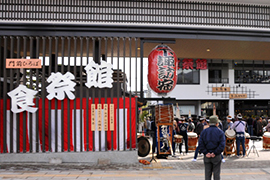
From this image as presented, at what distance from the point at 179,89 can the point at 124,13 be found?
15555mm

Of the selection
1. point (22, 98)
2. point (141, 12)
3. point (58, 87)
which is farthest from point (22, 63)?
point (141, 12)

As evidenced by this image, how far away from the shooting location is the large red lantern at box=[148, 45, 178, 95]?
32.7 ft

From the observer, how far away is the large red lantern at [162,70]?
32.7 ft

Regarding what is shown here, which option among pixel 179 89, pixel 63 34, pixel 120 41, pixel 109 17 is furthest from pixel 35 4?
pixel 179 89

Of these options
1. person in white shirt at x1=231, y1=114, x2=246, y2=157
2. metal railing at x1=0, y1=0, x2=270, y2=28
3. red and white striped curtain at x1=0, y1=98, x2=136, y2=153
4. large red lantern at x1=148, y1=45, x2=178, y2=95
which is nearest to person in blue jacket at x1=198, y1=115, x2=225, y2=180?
large red lantern at x1=148, y1=45, x2=178, y2=95

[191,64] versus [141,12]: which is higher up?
[141,12]

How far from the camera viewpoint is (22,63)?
9.93 m

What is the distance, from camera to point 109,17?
9961 mm

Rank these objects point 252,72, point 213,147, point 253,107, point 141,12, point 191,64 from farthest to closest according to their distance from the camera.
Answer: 1. point 253,107
2. point 252,72
3. point 191,64
4. point 141,12
5. point 213,147

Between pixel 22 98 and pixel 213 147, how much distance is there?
7239 millimetres

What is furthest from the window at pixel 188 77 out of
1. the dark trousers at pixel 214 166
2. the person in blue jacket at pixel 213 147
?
the dark trousers at pixel 214 166

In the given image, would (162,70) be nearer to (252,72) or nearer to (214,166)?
(214,166)

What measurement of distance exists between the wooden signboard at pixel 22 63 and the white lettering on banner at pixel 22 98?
30.9 inches

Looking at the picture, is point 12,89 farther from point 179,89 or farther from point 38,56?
point 179,89
